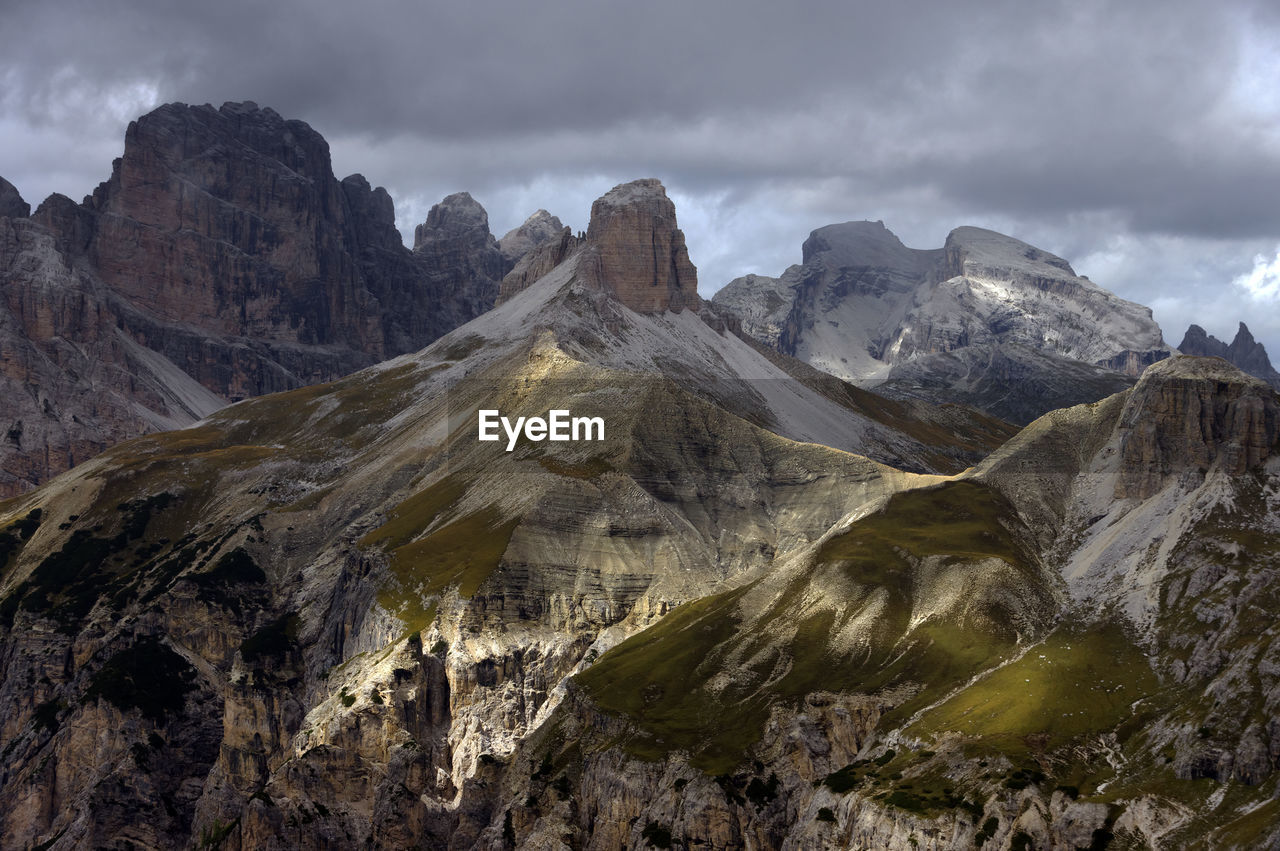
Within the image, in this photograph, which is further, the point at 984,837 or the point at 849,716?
the point at 849,716

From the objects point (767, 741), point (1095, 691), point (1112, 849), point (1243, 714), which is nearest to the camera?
point (1112, 849)

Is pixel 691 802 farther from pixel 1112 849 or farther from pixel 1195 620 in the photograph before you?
pixel 1195 620

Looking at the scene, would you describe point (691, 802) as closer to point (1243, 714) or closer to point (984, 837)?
point (984, 837)

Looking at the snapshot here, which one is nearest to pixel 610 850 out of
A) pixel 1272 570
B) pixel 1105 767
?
pixel 1105 767

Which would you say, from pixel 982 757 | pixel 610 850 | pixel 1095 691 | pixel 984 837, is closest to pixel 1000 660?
pixel 1095 691

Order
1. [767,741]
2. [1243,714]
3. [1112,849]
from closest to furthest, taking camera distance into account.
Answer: [1112,849] → [1243,714] → [767,741]

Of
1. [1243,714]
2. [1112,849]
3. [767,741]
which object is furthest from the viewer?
[767,741]

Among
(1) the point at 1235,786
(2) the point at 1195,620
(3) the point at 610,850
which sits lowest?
(3) the point at 610,850

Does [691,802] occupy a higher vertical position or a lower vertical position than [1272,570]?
lower

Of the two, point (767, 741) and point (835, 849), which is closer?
point (835, 849)
